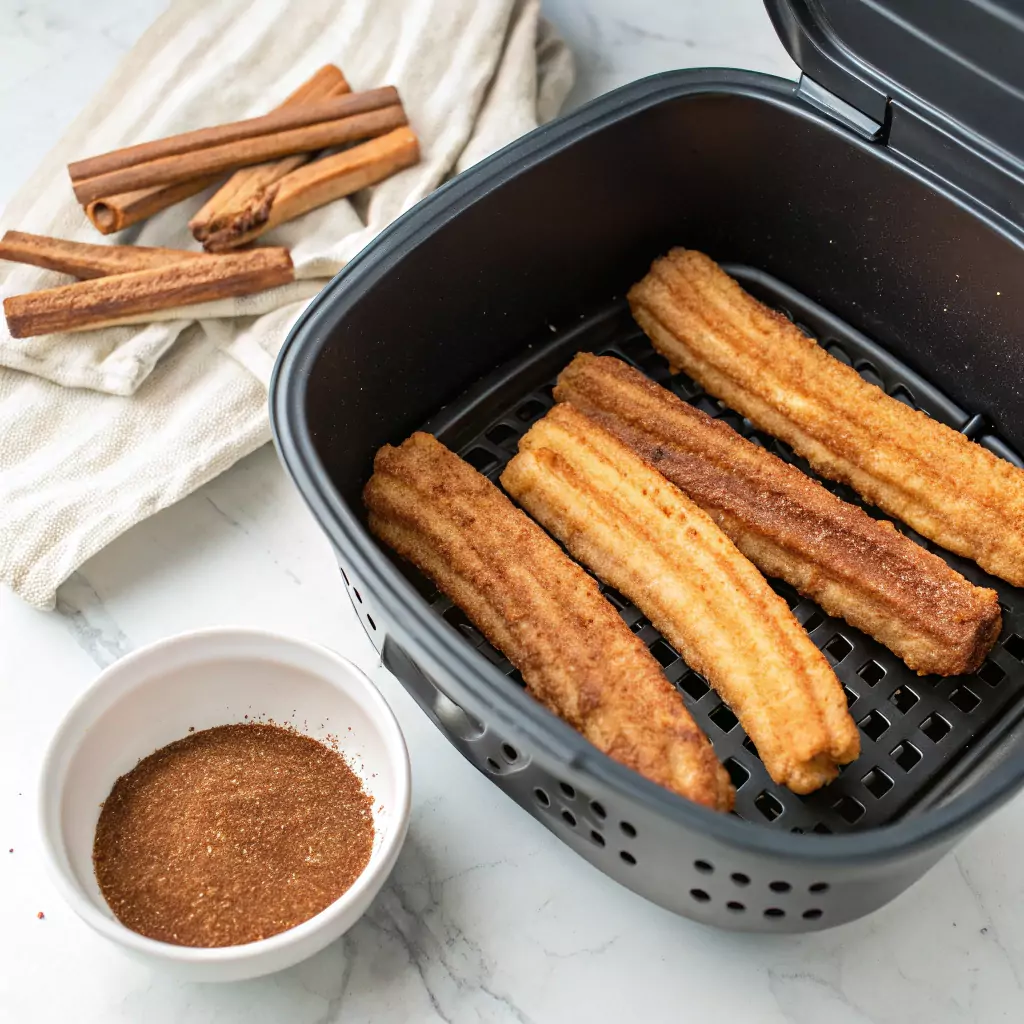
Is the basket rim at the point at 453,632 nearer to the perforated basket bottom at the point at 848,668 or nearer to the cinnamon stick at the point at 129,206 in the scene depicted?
the perforated basket bottom at the point at 848,668

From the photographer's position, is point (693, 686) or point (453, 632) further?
point (693, 686)

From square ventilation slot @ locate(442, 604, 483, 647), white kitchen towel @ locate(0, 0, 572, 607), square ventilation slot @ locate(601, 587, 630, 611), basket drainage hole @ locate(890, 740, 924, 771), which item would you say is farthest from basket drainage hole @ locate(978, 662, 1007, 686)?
white kitchen towel @ locate(0, 0, 572, 607)

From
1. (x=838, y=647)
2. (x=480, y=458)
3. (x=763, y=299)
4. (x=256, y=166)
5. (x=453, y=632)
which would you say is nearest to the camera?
(x=453, y=632)

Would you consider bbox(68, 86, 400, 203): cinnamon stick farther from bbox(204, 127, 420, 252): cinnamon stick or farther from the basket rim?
the basket rim

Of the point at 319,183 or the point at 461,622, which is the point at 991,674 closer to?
the point at 461,622

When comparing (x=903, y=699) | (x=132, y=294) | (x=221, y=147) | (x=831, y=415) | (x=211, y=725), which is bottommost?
(x=211, y=725)

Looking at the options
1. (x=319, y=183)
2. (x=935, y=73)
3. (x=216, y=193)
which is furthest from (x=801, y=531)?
(x=216, y=193)

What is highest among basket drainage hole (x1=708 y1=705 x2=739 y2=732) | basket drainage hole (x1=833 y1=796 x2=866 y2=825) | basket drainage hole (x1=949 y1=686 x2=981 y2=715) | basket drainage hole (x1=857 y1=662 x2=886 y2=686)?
basket drainage hole (x1=949 y1=686 x2=981 y2=715)

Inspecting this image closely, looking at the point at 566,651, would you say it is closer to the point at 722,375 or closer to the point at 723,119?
the point at 722,375
